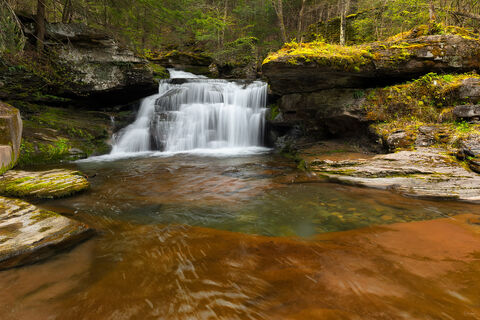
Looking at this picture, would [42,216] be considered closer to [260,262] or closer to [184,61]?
[260,262]

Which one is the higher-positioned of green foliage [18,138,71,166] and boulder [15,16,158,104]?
boulder [15,16,158,104]

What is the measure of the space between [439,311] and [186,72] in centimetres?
1962

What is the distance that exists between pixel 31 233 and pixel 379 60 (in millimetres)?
8917

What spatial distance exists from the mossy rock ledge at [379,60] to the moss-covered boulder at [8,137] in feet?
22.5

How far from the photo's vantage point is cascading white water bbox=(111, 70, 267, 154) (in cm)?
1113

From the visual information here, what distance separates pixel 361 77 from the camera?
7.39 metres

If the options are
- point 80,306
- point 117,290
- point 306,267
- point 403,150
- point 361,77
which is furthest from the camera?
point 361,77

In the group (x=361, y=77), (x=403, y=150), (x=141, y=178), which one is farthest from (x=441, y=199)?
(x=141, y=178)

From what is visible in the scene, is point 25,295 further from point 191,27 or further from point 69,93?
point 191,27

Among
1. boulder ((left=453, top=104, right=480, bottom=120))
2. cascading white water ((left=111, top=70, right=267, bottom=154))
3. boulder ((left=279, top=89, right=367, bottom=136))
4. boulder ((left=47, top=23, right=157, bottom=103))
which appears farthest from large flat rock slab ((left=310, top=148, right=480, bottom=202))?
boulder ((left=47, top=23, right=157, bottom=103))

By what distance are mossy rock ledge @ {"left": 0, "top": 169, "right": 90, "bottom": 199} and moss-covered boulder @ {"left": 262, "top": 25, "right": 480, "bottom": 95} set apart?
241 inches

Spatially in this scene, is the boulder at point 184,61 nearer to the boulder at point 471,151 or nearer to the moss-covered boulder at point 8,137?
the moss-covered boulder at point 8,137

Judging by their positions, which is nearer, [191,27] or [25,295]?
[25,295]

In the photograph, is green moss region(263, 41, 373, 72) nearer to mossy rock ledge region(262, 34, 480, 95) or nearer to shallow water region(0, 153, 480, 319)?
mossy rock ledge region(262, 34, 480, 95)
